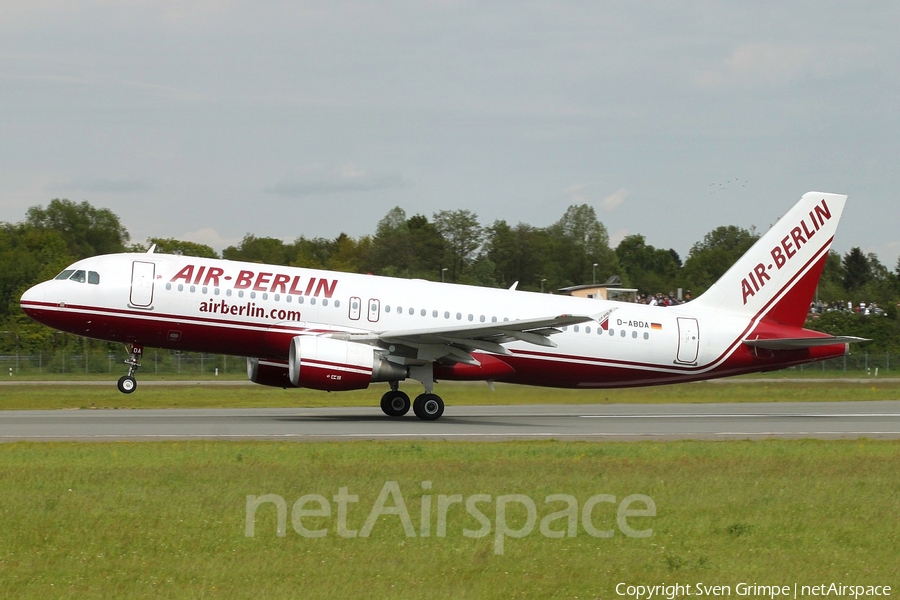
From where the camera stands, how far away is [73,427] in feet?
75.6

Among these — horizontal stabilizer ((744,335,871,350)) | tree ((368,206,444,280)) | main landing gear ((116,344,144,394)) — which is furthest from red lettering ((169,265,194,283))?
tree ((368,206,444,280))

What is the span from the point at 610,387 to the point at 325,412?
8.04 m

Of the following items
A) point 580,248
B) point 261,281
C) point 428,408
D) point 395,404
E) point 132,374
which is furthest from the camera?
point 580,248

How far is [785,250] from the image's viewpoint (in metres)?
30.3

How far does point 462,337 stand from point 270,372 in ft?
17.8

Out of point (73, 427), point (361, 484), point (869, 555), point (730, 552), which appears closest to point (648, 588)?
point (730, 552)

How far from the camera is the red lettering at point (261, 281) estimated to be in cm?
2581

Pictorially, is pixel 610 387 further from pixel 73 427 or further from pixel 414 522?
pixel 414 522

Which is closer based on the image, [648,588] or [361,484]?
[648,588]

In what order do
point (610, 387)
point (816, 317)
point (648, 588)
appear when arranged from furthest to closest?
point (816, 317) → point (610, 387) → point (648, 588)

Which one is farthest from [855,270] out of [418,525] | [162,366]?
[418,525]

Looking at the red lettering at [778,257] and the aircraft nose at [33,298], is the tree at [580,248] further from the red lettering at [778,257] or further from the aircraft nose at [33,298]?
the aircraft nose at [33,298]

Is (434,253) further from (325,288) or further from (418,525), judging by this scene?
(418,525)

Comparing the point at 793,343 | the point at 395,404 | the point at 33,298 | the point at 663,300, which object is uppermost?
the point at 663,300
